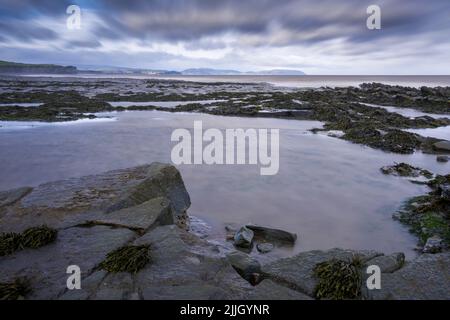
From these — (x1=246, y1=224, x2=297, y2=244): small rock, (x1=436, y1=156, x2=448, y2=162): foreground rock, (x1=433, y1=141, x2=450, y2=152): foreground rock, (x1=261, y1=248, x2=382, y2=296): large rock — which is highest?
(x1=433, y1=141, x2=450, y2=152): foreground rock

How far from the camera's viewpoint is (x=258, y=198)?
27.0 ft

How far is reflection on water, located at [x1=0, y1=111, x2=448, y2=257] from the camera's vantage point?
675cm

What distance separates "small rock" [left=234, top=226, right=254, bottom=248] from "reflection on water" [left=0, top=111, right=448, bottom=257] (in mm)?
522

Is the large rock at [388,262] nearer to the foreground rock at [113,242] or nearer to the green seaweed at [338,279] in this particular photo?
the green seaweed at [338,279]

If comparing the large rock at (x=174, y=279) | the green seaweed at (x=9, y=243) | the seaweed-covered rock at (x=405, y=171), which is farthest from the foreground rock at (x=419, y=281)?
the seaweed-covered rock at (x=405, y=171)

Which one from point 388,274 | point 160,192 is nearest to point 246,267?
point 388,274

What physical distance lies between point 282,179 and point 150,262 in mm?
6076

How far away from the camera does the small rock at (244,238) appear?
235 inches

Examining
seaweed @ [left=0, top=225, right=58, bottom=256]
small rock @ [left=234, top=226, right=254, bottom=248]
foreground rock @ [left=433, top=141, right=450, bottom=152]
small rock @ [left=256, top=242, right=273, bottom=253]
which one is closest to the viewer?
seaweed @ [left=0, top=225, right=58, bottom=256]

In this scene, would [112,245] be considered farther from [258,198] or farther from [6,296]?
[258,198]

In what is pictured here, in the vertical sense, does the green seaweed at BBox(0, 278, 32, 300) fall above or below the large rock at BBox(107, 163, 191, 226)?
below

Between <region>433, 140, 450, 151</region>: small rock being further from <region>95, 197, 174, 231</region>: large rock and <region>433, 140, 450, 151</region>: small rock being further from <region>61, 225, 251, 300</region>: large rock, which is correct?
<region>61, 225, 251, 300</region>: large rock

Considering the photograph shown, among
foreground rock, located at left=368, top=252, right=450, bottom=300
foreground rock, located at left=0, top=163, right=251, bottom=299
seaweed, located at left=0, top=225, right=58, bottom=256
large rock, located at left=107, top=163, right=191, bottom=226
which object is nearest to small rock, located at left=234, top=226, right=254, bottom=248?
foreground rock, located at left=0, top=163, right=251, bottom=299

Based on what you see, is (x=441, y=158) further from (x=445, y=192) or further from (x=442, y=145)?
(x=445, y=192)
